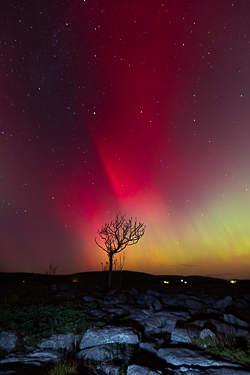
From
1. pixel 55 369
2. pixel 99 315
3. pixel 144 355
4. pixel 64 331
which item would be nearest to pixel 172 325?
pixel 144 355

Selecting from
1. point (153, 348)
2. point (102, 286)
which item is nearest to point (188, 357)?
point (153, 348)


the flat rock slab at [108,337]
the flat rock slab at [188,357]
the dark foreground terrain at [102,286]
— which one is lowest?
the flat rock slab at [188,357]

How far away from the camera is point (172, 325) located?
8812 millimetres

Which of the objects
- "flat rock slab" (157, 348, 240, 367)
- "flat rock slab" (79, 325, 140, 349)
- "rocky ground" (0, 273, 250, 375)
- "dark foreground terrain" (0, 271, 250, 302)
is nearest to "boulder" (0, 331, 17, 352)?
"rocky ground" (0, 273, 250, 375)

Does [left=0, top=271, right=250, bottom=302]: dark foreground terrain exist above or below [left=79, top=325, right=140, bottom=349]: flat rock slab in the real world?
above

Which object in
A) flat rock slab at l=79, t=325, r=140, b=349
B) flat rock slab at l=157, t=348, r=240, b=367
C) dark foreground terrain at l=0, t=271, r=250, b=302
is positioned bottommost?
flat rock slab at l=157, t=348, r=240, b=367

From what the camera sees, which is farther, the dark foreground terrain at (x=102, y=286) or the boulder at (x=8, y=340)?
the dark foreground terrain at (x=102, y=286)

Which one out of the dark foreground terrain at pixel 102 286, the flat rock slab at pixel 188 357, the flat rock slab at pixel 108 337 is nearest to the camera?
the flat rock slab at pixel 188 357

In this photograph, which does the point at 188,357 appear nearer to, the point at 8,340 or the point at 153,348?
the point at 153,348

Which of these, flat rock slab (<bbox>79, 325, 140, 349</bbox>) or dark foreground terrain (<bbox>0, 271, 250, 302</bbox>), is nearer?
flat rock slab (<bbox>79, 325, 140, 349</bbox>)

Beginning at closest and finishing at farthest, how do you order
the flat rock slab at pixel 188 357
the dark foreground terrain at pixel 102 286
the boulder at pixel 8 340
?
the flat rock slab at pixel 188 357 → the boulder at pixel 8 340 → the dark foreground terrain at pixel 102 286

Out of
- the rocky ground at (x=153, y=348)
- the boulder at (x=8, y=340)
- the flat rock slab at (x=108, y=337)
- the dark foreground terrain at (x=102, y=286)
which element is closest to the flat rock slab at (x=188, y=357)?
the rocky ground at (x=153, y=348)

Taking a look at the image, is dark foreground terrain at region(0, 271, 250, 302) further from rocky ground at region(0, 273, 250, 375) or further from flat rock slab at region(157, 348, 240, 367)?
flat rock slab at region(157, 348, 240, 367)

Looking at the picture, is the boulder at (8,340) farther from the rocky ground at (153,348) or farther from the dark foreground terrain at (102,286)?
the dark foreground terrain at (102,286)
